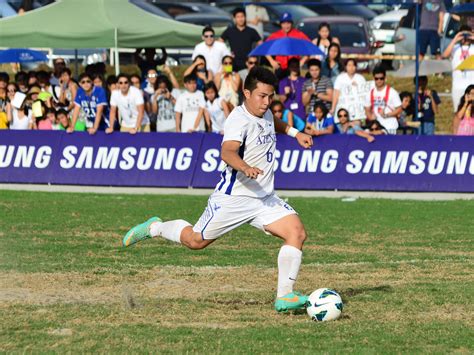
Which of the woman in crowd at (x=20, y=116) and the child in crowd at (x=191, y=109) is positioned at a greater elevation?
the child in crowd at (x=191, y=109)

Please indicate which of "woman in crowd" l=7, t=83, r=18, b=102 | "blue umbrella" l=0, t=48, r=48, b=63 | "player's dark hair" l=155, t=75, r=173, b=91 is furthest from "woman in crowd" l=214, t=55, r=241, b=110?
"blue umbrella" l=0, t=48, r=48, b=63

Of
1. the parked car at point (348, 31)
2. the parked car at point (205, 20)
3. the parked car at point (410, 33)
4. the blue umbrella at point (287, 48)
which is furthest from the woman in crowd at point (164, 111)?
the parked car at point (205, 20)

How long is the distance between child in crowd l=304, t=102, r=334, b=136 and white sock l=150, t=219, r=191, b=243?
1114 cm

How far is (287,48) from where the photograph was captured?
2283 centimetres

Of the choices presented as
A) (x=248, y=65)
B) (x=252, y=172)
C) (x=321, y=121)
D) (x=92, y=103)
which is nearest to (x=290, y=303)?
(x=252, y=172)

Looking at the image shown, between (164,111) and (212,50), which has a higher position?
(212,50)

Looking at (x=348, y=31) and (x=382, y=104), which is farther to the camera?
(x=348, y=31)

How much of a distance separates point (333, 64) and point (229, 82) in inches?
86.8

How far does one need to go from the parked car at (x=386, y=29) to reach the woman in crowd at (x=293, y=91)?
4.11 metres

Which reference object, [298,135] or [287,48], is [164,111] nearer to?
[287,48]

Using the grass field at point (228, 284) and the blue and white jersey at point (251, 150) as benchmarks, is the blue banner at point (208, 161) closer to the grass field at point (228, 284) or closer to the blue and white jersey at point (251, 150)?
the grass field at point (228, 284)

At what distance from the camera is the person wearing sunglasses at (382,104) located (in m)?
22.3

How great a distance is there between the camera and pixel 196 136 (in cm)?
2192

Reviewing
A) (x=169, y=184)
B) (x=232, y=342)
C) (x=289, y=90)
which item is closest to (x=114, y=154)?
(x=169, y=184)
